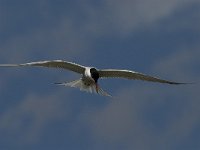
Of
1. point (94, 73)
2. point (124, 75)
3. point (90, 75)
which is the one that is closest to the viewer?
point (90, 75)

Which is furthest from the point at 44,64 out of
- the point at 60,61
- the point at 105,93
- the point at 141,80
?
the point at 141,80

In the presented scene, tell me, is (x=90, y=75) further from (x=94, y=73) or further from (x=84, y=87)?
(x=84, y=87)

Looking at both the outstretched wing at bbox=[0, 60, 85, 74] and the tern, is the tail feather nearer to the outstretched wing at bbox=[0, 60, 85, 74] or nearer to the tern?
the tern

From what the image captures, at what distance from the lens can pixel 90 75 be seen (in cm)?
4050

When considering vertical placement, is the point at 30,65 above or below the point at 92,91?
above

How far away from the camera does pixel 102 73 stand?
141 ft

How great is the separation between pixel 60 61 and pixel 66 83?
3.15 m

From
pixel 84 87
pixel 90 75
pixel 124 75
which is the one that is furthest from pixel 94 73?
pixel 124 75

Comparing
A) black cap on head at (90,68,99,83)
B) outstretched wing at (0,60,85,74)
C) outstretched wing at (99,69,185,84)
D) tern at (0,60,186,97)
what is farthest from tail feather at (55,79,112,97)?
outstretched wing at (99,69,185,84)

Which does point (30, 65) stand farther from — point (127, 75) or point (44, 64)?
point (127, 75)

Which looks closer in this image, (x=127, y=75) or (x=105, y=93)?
(x=105, y=93)

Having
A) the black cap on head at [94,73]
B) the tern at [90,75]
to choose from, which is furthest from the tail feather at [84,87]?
the black cap on head at [94,73]

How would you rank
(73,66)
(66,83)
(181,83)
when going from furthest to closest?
1. (73,66)
2. (66,83)
3. (181,83)

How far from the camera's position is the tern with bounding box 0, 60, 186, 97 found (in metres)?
40.3
